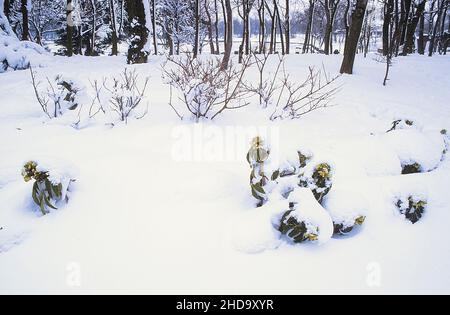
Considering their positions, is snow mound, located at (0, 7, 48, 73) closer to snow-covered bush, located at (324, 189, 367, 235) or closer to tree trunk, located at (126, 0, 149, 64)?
tree trunk, located at (126, 0, 149, 64)

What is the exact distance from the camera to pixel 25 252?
200 centimetres

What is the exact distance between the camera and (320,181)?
7.25 feet

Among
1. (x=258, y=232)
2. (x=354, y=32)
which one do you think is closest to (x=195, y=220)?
(x=258, y=232)

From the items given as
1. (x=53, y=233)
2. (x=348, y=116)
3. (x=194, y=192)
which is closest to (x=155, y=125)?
(x=194, y=192)

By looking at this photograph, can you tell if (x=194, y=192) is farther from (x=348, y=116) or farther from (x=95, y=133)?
(x=348, y=116)

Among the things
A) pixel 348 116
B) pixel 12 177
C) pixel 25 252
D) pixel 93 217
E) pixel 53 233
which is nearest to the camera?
pixel 25 252

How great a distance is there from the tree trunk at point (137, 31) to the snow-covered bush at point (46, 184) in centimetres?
702

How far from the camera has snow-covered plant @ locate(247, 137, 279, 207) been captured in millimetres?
2225

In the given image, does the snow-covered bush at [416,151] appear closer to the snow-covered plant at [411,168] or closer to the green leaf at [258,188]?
the snow-covered plant at [411,168]

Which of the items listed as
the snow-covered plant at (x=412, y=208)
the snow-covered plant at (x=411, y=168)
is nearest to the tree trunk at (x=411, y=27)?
the snow-covered plant at (x=411, y=168)

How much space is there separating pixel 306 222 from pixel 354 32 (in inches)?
288
